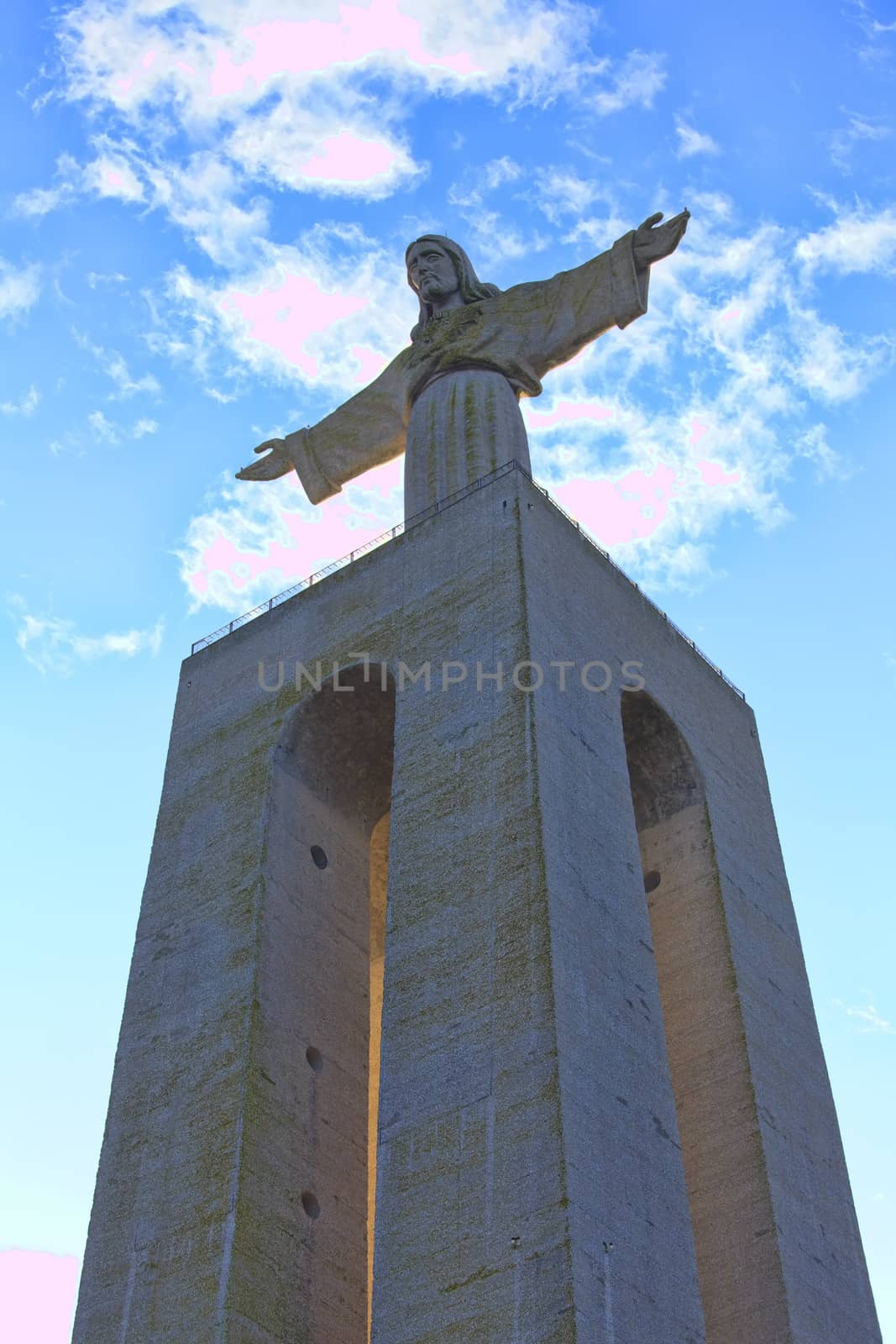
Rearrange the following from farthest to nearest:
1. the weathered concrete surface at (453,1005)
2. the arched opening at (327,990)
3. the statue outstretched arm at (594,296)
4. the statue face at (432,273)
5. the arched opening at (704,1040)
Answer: the statue face at (432,273)
the statue outstretched arm at (594,296)
the arched opening at (327,990)
the arched opening at (704,1040)
the weathered concrete surface at (453,1005)

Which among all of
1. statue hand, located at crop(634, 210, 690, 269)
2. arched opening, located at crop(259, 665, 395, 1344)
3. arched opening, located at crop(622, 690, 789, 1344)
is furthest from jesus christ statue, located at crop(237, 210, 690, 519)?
arched opening, located at crop(622, 690, 789, 1344)

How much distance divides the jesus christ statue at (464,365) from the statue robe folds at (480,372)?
15 mm

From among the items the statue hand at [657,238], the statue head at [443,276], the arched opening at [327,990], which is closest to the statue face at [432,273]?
the statue head at [443,276]

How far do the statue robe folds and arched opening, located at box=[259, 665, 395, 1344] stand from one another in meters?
3.11

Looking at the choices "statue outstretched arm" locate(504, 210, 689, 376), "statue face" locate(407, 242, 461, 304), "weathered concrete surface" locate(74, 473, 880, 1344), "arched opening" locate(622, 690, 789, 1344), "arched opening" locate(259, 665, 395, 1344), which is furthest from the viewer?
"statue face" locate(407, 242, 461, 304)

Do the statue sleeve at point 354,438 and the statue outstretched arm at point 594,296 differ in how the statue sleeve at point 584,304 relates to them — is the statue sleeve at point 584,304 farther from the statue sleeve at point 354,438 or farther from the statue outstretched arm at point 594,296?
the statue sleeve at point 354,438

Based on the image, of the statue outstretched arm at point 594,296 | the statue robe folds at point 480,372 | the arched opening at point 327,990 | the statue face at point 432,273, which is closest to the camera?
the arched opening at point 327,990

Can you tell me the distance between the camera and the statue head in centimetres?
2236

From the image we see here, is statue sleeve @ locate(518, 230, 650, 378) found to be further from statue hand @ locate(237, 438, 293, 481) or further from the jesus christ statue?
statue hand @ locate(237, 438, 293, 481)

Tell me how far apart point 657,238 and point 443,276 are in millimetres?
3141

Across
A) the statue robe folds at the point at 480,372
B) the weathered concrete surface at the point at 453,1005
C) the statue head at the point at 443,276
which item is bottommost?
the weathered concrete surface at the point at 453,1005

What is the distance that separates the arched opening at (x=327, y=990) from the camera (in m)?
15.3

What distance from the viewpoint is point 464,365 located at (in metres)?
21.2

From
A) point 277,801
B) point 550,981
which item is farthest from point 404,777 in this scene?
point 550,981
